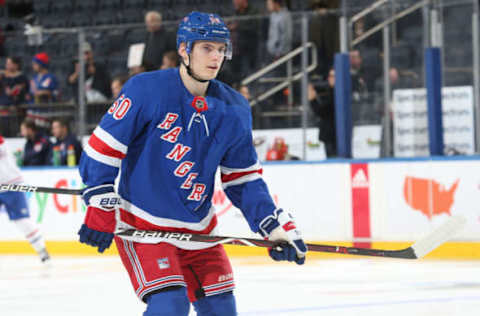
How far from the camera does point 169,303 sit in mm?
2732

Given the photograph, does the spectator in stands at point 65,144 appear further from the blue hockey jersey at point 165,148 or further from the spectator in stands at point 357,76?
the blue hockey jersey at point 165,148

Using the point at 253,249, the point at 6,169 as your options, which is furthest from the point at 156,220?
the point at 6,169

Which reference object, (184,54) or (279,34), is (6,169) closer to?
Answer: (279,34)

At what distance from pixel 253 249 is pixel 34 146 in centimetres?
254

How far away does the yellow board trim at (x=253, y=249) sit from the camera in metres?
7.12

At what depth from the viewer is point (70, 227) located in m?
8.49

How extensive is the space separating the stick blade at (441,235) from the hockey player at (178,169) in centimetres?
46

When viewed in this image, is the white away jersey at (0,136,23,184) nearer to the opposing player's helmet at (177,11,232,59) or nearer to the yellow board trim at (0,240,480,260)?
the yellow board trim at (0,240,480,260)

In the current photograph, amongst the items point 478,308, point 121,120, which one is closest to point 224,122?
point 121,120

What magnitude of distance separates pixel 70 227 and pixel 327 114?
270 centimetres

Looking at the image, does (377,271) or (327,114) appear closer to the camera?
(377,271)

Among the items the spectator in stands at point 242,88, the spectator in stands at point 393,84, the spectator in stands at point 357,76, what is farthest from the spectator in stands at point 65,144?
A: the spectator in stands at point 393,84

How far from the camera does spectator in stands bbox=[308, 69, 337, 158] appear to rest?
25.6 feet

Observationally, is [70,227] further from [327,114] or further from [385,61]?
[385,61]
